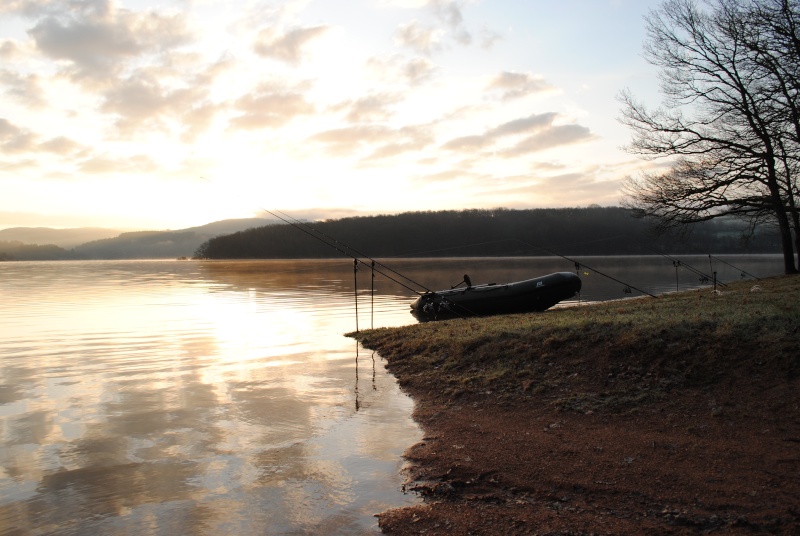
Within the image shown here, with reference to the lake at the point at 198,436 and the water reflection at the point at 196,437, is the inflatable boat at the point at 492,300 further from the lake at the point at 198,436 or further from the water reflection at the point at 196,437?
the water reflection at the point at 196,437

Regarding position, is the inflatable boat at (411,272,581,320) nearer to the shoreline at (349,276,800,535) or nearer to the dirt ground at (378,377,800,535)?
the shoreline at (349,276,800,535)

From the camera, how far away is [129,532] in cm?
584

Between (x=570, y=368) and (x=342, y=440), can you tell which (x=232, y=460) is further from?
(x=570, y=368)

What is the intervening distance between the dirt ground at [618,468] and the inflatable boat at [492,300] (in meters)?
14.8

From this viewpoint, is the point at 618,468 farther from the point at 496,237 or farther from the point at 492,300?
the point at 496,237

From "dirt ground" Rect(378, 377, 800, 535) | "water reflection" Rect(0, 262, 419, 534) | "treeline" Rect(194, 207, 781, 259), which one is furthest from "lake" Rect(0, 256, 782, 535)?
"treeline" Rect(194, 207, 781, 259)

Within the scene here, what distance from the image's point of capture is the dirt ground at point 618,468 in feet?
17.6

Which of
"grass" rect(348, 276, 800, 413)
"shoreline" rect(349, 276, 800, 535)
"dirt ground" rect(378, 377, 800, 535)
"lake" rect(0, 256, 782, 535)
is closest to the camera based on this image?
"dirt ground" rect(378, 377, 800, 535)

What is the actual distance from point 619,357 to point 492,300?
45.6 ft

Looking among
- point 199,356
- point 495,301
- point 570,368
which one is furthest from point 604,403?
point 495,301

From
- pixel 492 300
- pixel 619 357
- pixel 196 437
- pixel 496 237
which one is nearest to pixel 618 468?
pixel 619 357

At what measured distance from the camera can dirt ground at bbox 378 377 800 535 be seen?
5.36 meters

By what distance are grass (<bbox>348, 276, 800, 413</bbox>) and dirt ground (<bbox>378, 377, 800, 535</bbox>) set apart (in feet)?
1.53

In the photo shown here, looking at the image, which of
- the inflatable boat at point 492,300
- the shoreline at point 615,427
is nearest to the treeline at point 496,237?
the inflatable boat at point 492,300
